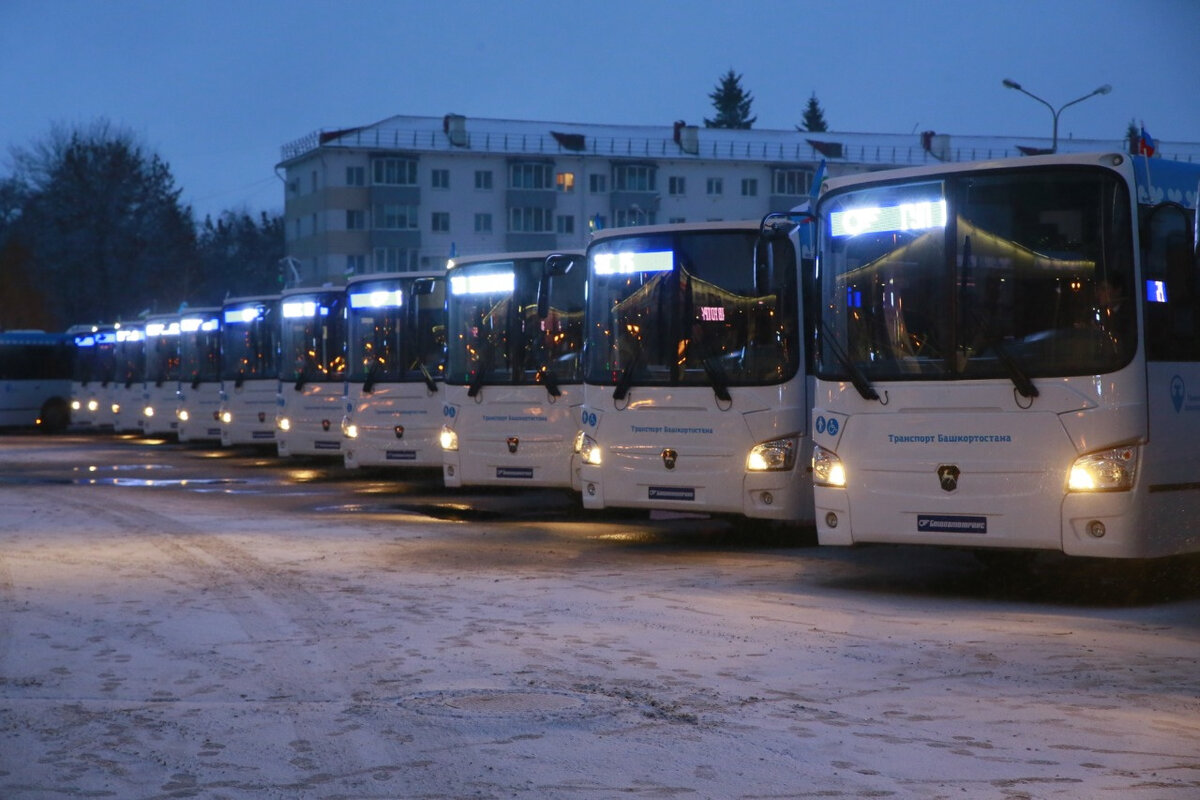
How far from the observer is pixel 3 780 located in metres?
6.45

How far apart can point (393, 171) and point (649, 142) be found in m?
15.1

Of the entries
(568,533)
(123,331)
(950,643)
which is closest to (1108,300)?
(950,643)

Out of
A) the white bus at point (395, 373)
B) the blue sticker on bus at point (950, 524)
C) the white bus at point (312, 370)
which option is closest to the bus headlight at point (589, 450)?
the blue sticker on bus at point (950, 524)

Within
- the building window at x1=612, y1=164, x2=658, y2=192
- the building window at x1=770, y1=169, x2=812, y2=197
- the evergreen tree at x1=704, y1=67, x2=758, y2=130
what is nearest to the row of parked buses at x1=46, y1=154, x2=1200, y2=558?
the building window at x1=612, y1=164, x2=658, y2=192

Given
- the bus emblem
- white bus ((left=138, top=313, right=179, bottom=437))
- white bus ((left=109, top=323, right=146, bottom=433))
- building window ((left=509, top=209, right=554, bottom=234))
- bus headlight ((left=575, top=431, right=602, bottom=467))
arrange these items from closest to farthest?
1. the bus emblem
2. bus headlight ((left=575, top=431, right=602, bottom=467))
3. white bus ((left=138, top=313, right=179, bottom=437))
4. white bus ((left=109, top=323, right=146, bottom=433))
5. building window ((left=509, top=209, right=554, bottom=234))

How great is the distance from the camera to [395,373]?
74.4 ft

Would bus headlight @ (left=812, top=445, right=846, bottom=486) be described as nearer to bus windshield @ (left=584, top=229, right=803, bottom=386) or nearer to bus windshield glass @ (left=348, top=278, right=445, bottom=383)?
bus windshield @ (left=584, top=229, right=803, bottom=386)

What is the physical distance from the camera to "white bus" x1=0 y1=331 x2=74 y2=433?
47000 millimetres

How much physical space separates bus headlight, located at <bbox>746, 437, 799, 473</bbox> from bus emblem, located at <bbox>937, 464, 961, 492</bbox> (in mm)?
3174

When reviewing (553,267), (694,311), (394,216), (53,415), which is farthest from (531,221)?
(694,311)

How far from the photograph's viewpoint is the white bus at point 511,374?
719 inches

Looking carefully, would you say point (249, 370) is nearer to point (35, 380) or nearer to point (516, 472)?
point (516, 472)

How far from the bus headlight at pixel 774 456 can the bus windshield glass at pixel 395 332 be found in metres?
8.39

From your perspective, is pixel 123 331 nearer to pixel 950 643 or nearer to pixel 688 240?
pixel 688 240
